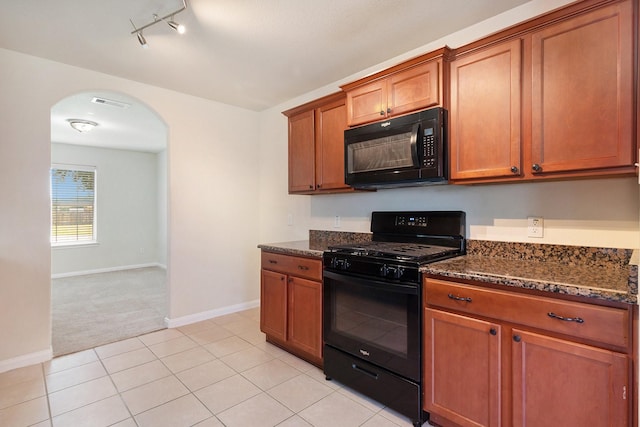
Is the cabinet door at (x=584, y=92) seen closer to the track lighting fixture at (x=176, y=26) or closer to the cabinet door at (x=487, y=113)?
the cabinet door at (x=487, y=113)

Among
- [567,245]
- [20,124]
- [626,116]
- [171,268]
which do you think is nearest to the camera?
[626,116]

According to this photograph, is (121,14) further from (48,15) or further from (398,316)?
(398,316)

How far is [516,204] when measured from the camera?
6.59 ft

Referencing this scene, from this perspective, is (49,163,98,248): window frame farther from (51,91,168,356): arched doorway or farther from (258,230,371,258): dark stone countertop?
(258,230,371,258): dark stone countertop

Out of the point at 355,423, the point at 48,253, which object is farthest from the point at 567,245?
the point at 48,253

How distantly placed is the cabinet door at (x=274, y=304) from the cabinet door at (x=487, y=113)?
1.62m

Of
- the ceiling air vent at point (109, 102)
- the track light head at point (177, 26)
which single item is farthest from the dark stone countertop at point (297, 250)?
the ceiling air vent at point (109, 102)

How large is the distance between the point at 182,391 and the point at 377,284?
1.52 meters

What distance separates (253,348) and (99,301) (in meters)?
2.85

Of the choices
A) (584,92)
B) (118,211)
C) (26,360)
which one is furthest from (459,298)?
(118,211)

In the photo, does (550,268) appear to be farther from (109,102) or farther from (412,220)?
(109,102)

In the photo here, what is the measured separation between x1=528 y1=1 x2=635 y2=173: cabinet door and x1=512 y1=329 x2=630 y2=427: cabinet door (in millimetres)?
845

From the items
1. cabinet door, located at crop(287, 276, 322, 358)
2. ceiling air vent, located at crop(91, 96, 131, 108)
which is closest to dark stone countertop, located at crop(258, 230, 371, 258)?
cabinet door, located at crop(287, 276, 322, 358)

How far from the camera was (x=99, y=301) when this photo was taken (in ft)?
14.4
